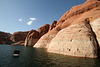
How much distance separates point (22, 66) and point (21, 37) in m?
106

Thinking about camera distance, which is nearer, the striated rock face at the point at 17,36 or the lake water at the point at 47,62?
the lake water at the point at 47,62

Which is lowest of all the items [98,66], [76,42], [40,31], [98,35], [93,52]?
[98,66]

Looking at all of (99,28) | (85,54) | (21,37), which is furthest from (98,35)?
(21,37)

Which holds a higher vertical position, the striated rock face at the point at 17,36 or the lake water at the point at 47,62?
the striated rock face at the point at 17,36

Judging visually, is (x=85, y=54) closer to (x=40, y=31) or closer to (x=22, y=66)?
(x=22, y=66)

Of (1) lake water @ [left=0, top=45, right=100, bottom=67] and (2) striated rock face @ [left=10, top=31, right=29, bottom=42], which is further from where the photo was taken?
(2) striated rock face @ [left=10, top=31, right=29, bottom=42]

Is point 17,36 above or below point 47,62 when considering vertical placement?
above

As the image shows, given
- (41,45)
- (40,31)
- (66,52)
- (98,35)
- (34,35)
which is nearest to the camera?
(98,35)

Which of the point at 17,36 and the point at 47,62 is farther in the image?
the point at 17,36

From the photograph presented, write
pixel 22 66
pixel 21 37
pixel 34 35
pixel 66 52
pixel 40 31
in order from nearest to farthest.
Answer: pixel 22 66
pixel 66 52
pixel 34 35
pixel 40 31
pixel 21 37

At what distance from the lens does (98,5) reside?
26.8 m

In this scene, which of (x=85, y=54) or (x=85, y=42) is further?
(x=85, y=42)

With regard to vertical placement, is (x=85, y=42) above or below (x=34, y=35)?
below

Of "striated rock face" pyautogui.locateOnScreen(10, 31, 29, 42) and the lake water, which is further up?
"striated rock face" pyautogui.locateOnScreen(10, 31, 29, 42)
